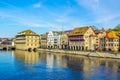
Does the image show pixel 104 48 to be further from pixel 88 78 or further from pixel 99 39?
pixel 88 78

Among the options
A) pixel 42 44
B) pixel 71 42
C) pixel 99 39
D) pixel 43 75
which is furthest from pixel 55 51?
pixel 43 75

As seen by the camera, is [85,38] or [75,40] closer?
[85,38]

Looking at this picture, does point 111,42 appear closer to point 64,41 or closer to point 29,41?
point 64,41

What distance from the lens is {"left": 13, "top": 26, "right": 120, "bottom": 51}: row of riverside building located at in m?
111

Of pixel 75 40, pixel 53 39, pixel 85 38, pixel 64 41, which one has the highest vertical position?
pixel 53 39

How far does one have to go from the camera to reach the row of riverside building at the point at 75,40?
A: 111 metres

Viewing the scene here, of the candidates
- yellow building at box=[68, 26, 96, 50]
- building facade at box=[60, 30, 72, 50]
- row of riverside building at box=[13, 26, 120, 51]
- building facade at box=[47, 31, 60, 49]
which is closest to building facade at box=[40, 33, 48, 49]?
row of riverside building at box=[13, 26, 120, 51]

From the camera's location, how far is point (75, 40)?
134000 millimetres

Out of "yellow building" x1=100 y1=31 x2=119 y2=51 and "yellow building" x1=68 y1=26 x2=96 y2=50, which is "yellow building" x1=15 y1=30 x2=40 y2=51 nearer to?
"yellow building" x1=68 y1=26 x2=96 y2=50

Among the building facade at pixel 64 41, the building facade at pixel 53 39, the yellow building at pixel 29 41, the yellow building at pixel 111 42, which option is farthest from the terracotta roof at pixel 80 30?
the yellow building at pixel 29 41

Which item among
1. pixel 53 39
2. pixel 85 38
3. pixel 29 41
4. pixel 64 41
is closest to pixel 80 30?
pixel 85 38

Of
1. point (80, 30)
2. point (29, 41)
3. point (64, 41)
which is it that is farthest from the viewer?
point (29, 41)

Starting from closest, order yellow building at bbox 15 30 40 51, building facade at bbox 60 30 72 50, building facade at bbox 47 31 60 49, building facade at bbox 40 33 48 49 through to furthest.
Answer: building facade at bbox 60 30 72 50 → building facade at bbox 47 31 60 49 → yellow building at bbox 15 30 40 51 → building facade at bbox 40 33 48 49

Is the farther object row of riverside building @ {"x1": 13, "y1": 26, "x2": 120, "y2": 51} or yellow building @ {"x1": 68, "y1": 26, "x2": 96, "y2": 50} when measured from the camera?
yellow building @ {"x1": 68, "y1": 26, "x2": 96, "y2": 50}
